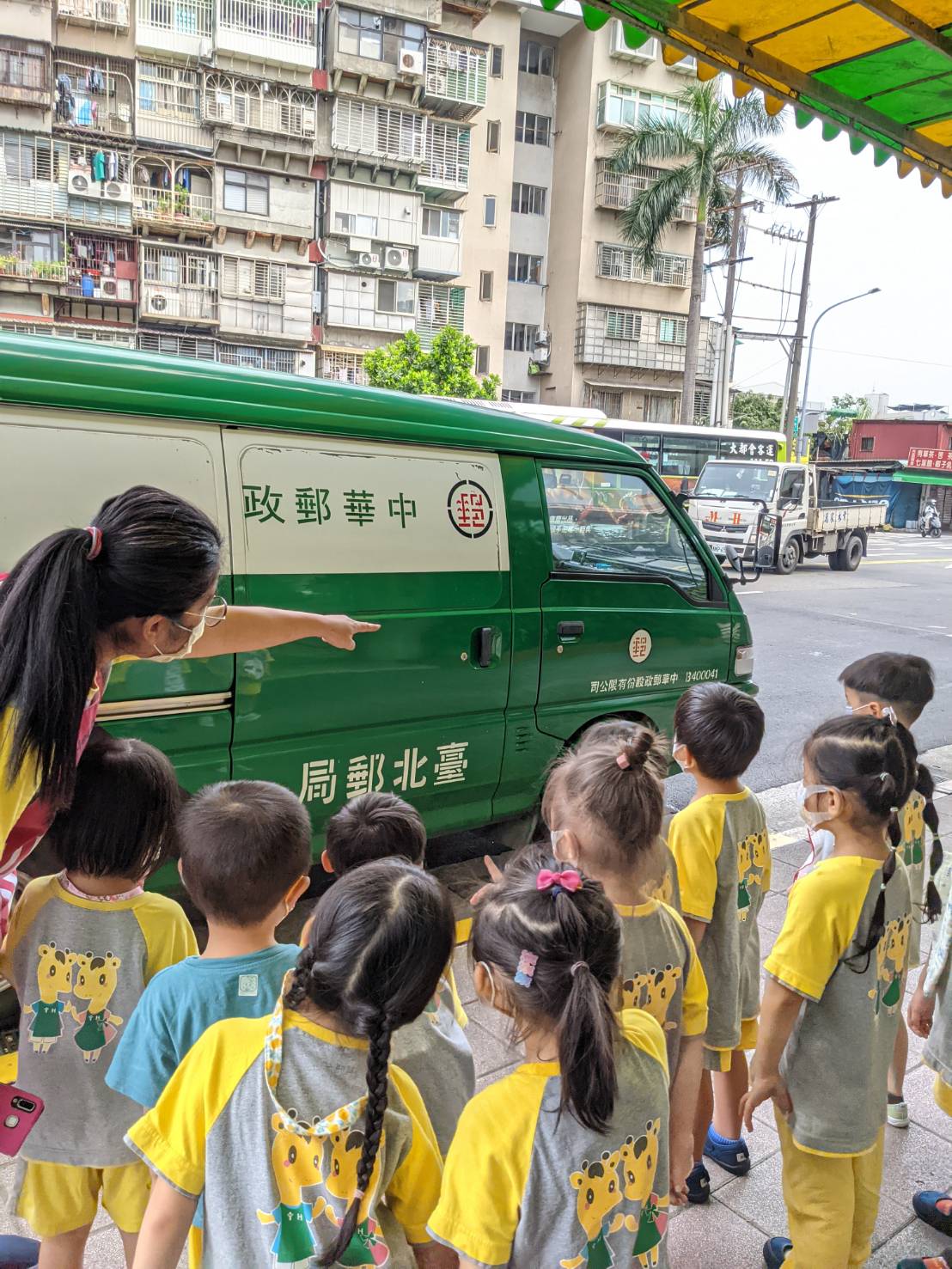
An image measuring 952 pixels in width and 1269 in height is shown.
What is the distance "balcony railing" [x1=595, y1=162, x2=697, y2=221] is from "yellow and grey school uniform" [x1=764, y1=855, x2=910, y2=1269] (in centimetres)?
3525

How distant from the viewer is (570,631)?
403 centimetres

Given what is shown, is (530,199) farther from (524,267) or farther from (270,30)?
(270,30)

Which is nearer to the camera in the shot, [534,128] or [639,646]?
[639,646]

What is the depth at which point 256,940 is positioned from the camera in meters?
1.68

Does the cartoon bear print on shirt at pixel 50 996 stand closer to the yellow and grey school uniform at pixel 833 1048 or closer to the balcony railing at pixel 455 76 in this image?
the yellow and grey school uniform at pixel 833 1048

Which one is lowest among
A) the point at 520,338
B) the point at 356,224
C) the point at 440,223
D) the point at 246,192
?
the point at 520,338

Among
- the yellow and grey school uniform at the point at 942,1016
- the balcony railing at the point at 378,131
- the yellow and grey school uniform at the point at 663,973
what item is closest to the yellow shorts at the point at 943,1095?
the yellow and grey school uniform at the point at 942,1016

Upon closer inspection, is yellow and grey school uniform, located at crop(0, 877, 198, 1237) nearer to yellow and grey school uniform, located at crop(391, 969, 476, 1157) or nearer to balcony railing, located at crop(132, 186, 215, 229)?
yellow and grey school uniform, located at crop(391, 969, 476, 1157)

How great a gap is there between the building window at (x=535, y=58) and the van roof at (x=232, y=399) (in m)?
35.7

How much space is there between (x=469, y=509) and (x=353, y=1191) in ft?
8.83

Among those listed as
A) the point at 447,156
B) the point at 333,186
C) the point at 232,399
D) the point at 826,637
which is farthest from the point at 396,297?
the point at 232,399

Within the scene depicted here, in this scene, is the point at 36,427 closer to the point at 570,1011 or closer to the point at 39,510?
the point at 39,510

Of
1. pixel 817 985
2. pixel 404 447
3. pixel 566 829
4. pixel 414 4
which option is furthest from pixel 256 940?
pixel 414 4

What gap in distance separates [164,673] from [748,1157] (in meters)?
2.14
